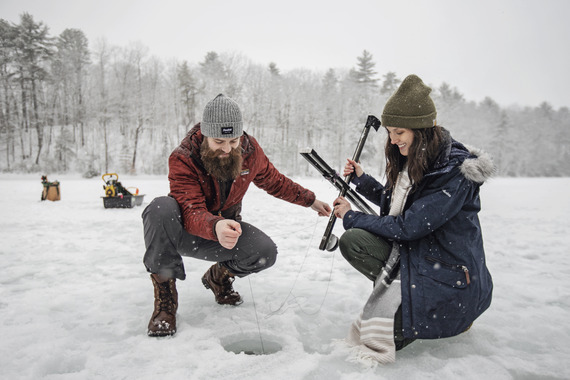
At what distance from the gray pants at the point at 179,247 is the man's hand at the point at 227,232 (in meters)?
0.43

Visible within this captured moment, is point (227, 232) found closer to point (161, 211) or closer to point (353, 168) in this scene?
point (161, 211)

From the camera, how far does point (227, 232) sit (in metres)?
2.00

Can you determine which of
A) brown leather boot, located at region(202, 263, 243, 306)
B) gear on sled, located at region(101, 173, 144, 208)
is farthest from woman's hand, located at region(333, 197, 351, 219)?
gear on sled, located at region(101, 173, 144, 208)

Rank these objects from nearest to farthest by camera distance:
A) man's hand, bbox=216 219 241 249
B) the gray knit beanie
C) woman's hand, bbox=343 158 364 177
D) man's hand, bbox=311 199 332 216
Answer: man's hand, bbox=216 219 241 249 < the gray knit beanie < woman's hand, bbox=343 158 364 177 < man's hand, bbox=311 199 332 216

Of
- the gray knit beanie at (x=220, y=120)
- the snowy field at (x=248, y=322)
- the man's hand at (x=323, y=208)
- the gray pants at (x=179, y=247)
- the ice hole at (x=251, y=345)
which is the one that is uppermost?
the gray knit beanie at (x=220, y=120)

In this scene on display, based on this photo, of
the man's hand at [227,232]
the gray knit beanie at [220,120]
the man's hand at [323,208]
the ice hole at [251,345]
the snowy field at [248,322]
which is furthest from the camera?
the man's hand at [323,208]

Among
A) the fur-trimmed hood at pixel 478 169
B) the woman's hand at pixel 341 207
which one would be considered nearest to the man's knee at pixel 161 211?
the woman's hand at pixel 341 207

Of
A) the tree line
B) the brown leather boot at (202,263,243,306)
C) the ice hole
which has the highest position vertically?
the tree line

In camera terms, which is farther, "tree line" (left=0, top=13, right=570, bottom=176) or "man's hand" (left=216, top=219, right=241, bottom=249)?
"tree line" (left=0, top=13, right=570, bottom=176)

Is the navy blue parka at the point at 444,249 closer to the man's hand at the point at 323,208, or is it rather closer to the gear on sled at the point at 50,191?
the man's hand at the point at 323,208

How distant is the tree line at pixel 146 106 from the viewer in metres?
26.8

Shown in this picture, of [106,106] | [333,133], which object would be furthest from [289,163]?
[106,106]

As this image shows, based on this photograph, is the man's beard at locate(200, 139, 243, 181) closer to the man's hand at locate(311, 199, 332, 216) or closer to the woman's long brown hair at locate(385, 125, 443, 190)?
the man's hand at locate(311, 199, 332, 216)

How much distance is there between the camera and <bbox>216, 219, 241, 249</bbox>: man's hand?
2.01 m
